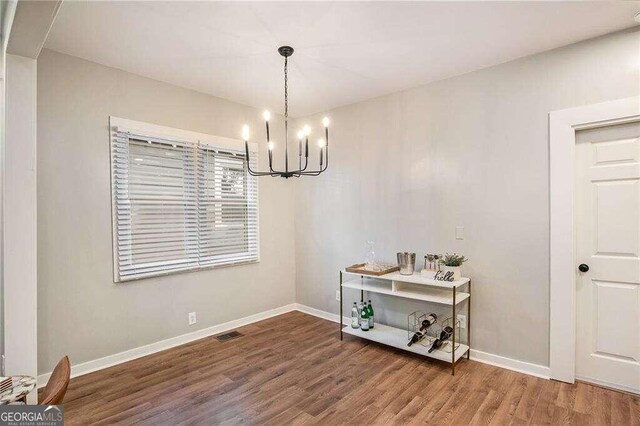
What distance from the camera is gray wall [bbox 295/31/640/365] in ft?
8.94

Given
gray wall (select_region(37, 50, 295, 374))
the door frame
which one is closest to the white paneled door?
the door frame

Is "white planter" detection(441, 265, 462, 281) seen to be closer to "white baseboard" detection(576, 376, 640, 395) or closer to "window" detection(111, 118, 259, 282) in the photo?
"white baseboard" detection(576, 376, 640, 395)

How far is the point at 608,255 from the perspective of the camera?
2615mm

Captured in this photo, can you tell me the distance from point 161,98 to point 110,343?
97.4 inches

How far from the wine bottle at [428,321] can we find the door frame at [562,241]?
965mm

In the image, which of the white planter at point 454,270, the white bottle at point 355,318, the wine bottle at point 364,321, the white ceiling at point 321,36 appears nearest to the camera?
the white ceiling at point 321,36

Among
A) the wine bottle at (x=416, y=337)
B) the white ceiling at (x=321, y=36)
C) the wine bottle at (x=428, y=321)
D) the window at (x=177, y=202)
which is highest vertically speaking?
the white ceiling at (x=321, y=36)

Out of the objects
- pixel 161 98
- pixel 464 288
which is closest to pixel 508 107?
pixel 464 288

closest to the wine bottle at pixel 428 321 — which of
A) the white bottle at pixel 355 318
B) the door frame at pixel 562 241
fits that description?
the white bottle at pixel 355 318

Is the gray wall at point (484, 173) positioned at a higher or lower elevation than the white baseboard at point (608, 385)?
higher

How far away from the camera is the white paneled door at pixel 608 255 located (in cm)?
251

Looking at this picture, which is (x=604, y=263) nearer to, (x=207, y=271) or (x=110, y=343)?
(x=207, y=271)

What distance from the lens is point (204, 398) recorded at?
2.53 m

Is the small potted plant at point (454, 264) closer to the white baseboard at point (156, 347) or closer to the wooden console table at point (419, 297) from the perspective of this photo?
the wooden console table at point (419, 297)
